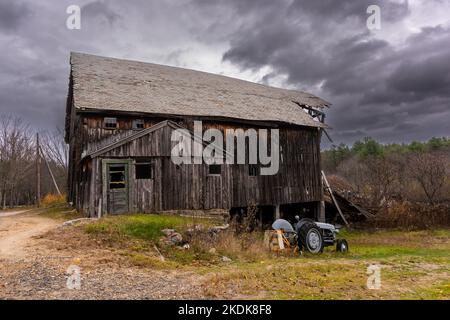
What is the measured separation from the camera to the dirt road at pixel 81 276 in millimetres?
7223

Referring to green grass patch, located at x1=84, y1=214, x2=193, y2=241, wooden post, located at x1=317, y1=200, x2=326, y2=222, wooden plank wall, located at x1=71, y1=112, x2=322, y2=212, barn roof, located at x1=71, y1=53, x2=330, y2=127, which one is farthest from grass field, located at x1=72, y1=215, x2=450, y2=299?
wooden post, located at x1=317, y1=200, x2=326, y2=222

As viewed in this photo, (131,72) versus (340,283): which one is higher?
(131,72)

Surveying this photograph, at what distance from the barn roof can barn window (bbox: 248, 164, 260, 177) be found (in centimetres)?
287

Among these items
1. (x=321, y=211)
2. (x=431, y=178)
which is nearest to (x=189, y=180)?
(x=321, y=211)

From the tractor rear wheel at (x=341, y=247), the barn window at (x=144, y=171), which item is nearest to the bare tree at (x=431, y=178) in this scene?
the tractor rear wheel at (x=341, y=247)

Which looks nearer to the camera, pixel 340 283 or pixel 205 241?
pixel 340 283

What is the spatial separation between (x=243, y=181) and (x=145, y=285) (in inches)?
532

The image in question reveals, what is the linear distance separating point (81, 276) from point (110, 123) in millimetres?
11295

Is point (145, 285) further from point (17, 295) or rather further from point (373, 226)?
point (373, 226)

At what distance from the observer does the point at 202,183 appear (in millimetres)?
18547

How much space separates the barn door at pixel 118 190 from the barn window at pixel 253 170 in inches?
303

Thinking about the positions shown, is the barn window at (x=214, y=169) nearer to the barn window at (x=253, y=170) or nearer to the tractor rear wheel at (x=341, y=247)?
the barn window at (x=253, y=170)

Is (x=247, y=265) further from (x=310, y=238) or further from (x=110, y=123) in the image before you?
(x=110, y=123)
